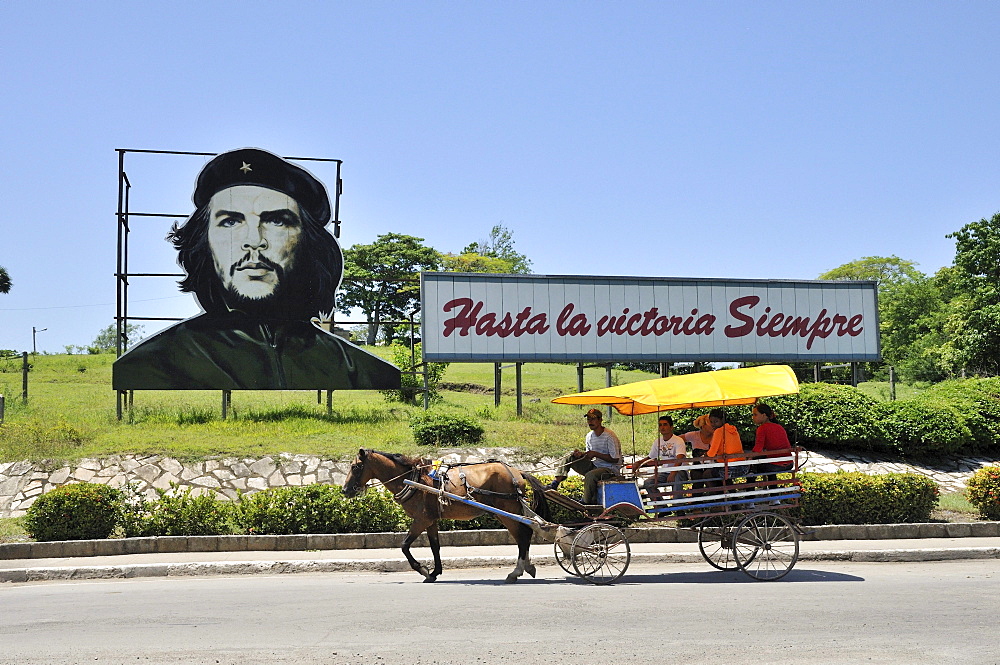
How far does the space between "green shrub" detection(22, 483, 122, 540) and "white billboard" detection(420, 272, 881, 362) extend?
11140 millimetres

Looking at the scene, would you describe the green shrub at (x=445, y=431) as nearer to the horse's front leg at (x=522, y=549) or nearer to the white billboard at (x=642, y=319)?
the white billboard at (x=642, y=319)

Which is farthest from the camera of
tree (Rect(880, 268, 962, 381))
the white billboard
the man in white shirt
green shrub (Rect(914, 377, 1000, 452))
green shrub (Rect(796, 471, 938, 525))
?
tree (Rect(880, 268, 962, 381))

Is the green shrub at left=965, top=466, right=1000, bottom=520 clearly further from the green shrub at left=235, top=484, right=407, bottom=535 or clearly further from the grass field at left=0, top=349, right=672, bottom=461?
the green shrub at left=235, top=484, right=407, bottom=535

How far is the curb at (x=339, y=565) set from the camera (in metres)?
13.1

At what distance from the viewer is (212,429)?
74.7 feet

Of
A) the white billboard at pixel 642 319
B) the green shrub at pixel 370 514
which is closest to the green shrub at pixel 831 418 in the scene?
the white billboard at pixel 642 319

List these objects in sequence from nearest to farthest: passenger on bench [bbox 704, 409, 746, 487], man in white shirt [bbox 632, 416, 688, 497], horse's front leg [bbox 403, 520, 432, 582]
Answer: horse's front leg [bbox 403, 520, 432, 582]
man in white shirt [bbox 632, 416, 688, 497]
passenger on bench [bbox 704, 409, 746, 487]

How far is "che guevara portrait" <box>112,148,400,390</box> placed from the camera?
25281 mm

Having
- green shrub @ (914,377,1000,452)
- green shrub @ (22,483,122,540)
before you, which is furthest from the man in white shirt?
green shrub @ (914,377,1000,452)

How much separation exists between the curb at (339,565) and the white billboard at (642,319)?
11.8 meters

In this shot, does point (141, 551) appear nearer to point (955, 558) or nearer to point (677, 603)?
point (677, 603)

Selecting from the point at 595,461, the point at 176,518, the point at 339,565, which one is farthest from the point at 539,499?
the point at 176,518

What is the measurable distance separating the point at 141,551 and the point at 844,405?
612 inches

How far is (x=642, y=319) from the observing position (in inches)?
1045
